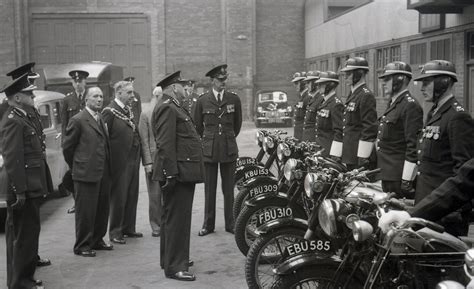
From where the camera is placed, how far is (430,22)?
1503 centimetres

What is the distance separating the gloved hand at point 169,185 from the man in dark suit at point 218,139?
1783 millimetres

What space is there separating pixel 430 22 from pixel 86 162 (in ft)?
36.1

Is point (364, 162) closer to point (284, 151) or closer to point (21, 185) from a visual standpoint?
point (284, 151)

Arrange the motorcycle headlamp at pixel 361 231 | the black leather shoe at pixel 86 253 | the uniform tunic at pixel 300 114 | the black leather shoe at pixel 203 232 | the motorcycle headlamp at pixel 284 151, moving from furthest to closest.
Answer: the uniform tunic at pixel 300 114 → the black leather shoe at pixel 203 232 → the black leather shoe at pixel 86 253 → the motorcycle headlamp at pixel 284 151 → the motorcycle headlamp at pixel 361 231

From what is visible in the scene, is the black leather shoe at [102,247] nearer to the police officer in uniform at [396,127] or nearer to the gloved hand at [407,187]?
the police officer in uniform at [396,127]

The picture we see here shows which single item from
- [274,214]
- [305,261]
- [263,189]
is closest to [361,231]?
[305,261]

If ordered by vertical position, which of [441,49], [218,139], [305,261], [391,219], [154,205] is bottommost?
[154,205]

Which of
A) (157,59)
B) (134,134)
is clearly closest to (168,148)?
(134,134)

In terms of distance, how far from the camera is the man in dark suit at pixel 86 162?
6859 mm

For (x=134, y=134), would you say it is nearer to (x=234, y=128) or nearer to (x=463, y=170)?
(x=234, y=128)

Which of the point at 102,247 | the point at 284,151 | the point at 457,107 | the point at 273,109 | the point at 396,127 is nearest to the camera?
the point at 457,107

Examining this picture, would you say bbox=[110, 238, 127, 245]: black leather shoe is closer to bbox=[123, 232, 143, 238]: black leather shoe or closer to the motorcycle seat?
bbox=[123, 232, 143, 238]: black leather shoe

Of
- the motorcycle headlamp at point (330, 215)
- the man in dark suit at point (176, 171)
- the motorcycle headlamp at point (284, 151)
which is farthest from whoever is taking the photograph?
the motorcycle headlamp at point (284, 151)

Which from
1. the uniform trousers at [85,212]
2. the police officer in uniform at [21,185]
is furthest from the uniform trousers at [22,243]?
the uniform trousers at [85,212]
